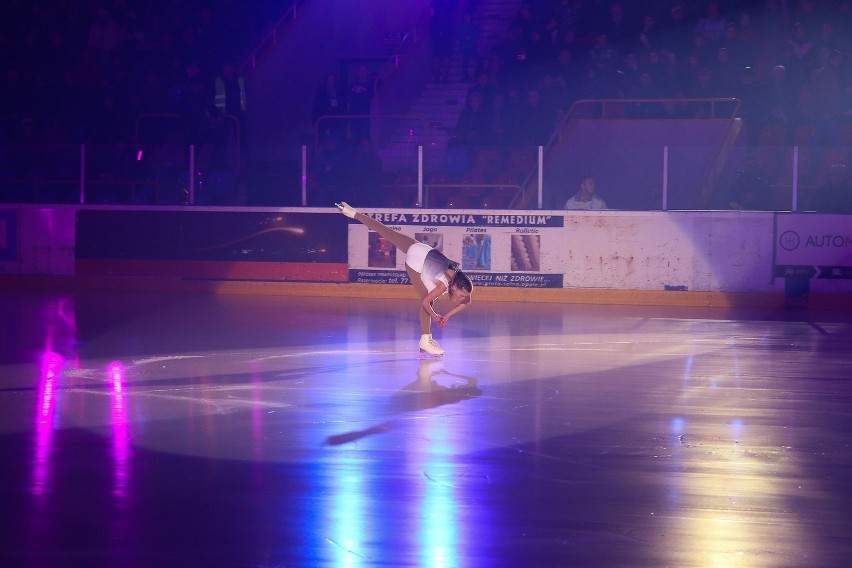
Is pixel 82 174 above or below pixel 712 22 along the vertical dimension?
below

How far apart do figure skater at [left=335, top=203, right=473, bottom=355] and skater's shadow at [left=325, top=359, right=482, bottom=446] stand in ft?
2.74

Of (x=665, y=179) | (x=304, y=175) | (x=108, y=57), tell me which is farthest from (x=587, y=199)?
(x=108, y=57)

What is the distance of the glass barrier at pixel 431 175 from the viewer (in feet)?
57.0

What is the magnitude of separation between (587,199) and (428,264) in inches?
279

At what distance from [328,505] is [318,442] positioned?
5.06ft

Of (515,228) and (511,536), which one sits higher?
(515,228)

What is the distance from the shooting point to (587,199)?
1820 cm

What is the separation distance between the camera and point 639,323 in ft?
49.7

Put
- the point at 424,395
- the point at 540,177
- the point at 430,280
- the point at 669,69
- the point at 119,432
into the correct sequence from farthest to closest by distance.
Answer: the point at 669,69
the point at 540,177
the point at 430,280
the point at 424,395
the point at 119,432

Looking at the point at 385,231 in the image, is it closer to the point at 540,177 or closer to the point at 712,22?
the point at 540,177

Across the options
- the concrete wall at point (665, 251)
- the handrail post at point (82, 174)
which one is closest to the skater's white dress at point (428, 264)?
the concrete wall at point (665, 251)

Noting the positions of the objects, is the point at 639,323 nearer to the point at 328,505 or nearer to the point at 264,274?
the point at 264,274

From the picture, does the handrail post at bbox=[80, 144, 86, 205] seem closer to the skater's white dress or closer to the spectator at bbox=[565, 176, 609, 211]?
the spectator at bbox=[565, 176, 609, 211]

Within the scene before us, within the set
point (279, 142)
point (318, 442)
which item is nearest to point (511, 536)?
point (318, 442)
